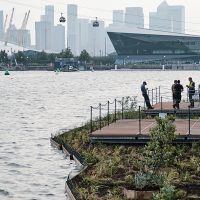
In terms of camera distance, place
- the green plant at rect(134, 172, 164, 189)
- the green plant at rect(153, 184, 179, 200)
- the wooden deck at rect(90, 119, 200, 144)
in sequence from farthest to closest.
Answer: the wooden deck at rect(90, 119, 200, 144) < the green plant at rect(134, 172, 164, 189) < the green plant at rect(153, 184, 179, 200)

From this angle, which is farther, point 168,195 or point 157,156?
point 157,156

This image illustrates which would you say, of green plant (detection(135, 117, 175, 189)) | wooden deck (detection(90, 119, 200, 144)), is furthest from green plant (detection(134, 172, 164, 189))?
wooden deck (detection(90, 119, 200, 144))

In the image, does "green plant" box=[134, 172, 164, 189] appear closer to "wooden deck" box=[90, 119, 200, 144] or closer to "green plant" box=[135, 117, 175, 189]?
"green plant" box=[135, 117, 175, 189]

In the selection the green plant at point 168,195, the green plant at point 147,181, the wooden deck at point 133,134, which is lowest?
the green plant at point 147,181

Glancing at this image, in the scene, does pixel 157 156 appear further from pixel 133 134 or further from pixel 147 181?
pixel 133 134

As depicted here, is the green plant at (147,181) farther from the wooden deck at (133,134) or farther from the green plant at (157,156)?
the wooden deck at (133,134)

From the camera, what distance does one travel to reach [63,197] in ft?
80.0

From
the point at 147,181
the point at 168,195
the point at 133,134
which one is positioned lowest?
the point at 147,181

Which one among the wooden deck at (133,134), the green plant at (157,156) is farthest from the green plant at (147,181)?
the wooden deck at (133,134)

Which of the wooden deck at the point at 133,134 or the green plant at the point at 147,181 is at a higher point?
the wooden deck at the point at 133,134

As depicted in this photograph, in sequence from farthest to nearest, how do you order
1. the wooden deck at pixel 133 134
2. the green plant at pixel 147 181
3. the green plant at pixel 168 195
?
the wooden deck at pixel 133 134
the green plant at pixel 147 181
the green plant at pixel 168 195

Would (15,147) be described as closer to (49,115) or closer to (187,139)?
(187,139)

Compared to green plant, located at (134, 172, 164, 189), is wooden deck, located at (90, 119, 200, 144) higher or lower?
higher

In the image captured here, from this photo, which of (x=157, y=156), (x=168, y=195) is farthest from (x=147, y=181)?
(x=168, y=195)
